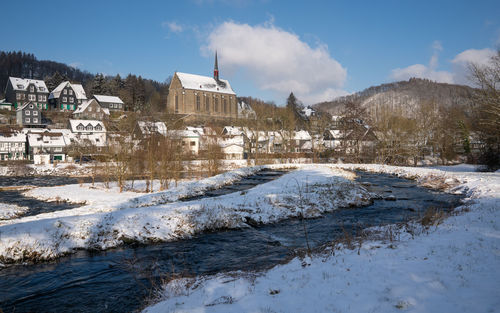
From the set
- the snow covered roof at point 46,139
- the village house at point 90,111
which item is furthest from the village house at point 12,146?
the village house at point 90,111

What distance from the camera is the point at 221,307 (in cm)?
586

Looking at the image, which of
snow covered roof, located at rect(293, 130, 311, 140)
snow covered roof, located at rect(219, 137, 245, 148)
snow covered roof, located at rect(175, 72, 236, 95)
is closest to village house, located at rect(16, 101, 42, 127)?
snow covered roof, located at rect(175, 72, 236, 95)

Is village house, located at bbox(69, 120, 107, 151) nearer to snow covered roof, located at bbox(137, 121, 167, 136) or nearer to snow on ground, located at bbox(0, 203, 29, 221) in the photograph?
snow covered roof, located at bbox(137, 121, 167, 136)

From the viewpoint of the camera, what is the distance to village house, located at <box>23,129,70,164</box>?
202 feet

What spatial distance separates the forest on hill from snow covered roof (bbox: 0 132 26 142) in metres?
32.4

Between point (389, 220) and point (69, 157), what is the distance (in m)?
66.5

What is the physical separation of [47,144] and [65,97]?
4183cm

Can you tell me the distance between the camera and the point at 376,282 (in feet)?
20.2

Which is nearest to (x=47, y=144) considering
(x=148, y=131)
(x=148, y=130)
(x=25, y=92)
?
(x=148, y=131)

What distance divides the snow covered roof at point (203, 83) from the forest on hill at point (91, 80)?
13.3m

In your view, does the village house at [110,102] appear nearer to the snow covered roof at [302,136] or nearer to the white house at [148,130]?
the white house at [148,130]

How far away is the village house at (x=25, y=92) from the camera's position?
292 ft

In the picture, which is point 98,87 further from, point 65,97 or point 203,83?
point 203,83

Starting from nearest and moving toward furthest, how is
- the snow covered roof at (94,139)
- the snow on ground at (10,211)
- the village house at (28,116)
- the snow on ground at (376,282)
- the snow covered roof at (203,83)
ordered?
1. the snow on ground at (376,282)
2. the snow on ground at (10,211)
3. the snow covered roof at (94,139)
4. the village house at (28,116)
5. the snow covered roof at (203,83)
